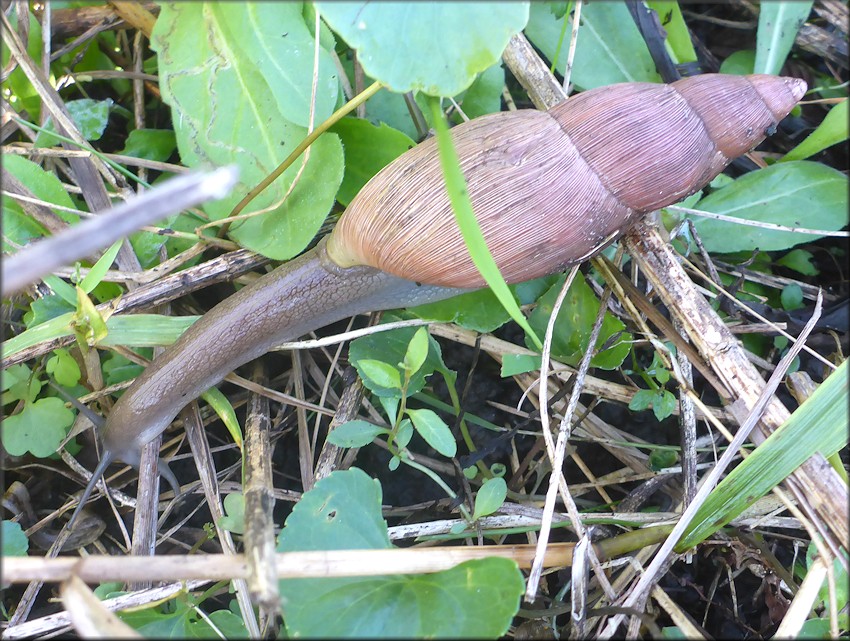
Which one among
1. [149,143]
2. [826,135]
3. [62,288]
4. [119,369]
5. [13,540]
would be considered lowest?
[13,540]

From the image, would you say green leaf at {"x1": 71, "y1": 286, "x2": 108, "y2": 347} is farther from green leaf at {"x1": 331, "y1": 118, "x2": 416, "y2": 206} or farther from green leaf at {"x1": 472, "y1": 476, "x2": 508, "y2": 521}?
green leaf at {"x1": 472, "y1": 476, "x2": 508, "y2": 521}

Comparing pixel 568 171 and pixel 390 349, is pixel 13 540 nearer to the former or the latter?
pixel 390 349

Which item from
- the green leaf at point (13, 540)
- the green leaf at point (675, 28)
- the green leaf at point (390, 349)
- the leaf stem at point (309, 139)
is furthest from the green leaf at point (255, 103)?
the green leaf at point (675, 28)

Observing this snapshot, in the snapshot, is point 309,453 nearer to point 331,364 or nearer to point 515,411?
point 331,364

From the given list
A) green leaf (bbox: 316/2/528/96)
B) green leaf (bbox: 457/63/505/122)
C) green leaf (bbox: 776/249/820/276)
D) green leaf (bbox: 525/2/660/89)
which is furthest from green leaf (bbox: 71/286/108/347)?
green leaf (bbox: 776/249/820/276)

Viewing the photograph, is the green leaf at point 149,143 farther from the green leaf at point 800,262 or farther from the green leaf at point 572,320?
the green leaf at point 800,262

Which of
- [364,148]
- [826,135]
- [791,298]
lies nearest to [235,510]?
[364,148]

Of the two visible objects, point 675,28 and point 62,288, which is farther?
point 675,28
